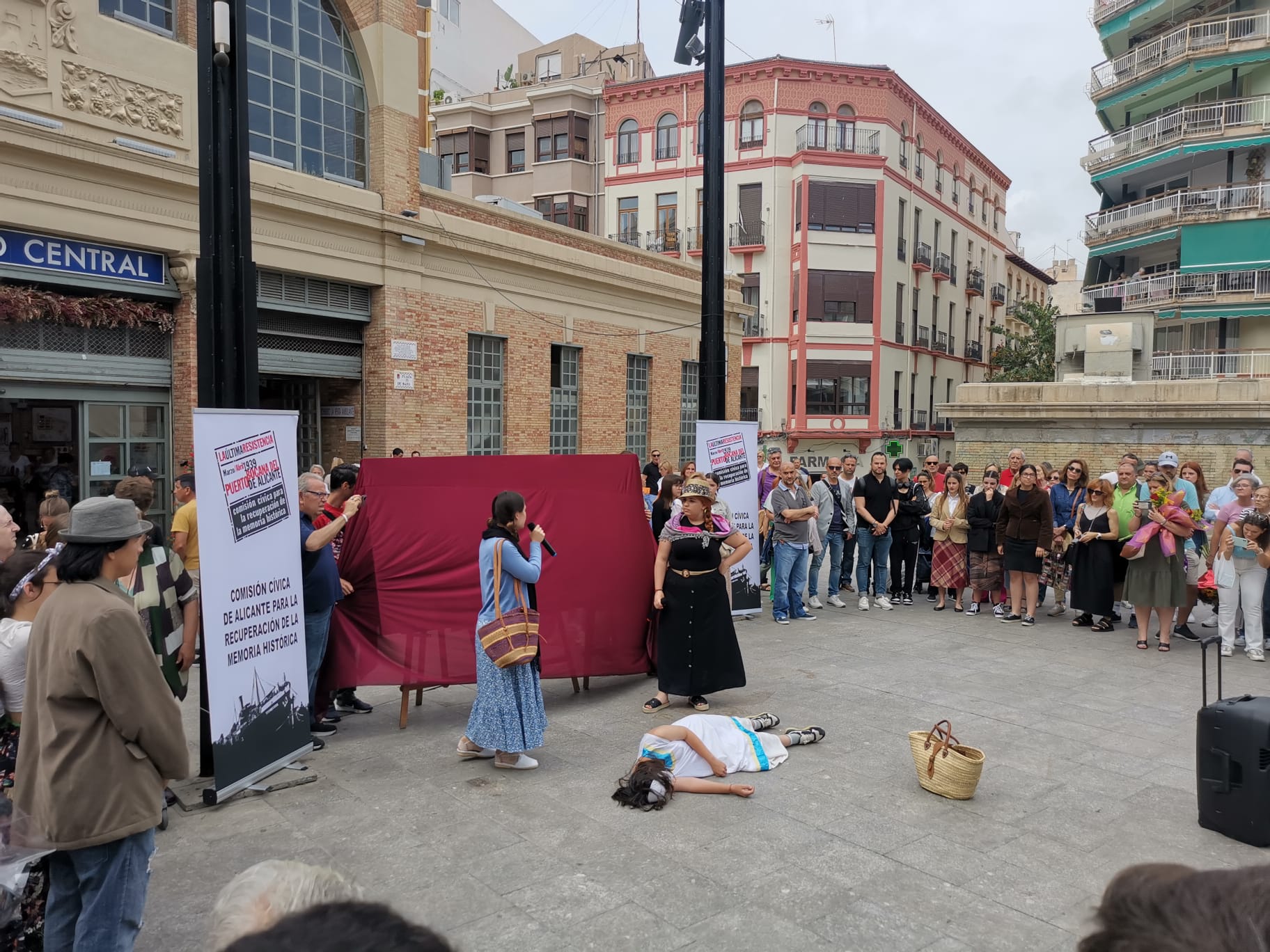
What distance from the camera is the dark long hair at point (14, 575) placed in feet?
12.6

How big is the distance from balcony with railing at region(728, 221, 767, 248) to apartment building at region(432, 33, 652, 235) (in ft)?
20.2

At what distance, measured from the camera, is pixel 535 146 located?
4166 centimetres

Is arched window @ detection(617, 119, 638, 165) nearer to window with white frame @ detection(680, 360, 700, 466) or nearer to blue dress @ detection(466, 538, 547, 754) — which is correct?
window with white frame @ detection(680, 360, 700, 466)

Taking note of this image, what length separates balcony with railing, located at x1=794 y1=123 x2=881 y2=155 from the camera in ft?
134

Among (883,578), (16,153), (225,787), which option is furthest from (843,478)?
(16,153)

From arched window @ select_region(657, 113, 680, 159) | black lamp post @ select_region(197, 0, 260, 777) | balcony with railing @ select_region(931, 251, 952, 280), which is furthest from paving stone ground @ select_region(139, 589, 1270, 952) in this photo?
balcony with railing @ select_region(931, 251, 952, 280)

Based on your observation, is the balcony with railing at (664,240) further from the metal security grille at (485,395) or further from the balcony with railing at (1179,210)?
the metal security grille at (485,395)

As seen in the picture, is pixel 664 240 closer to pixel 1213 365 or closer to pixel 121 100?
pixel 1213 365

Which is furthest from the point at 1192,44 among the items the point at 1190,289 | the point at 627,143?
the point at 627,143

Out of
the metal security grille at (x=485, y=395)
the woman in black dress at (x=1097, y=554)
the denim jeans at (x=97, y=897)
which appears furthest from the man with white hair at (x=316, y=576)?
the metal security grille at (x=485, y=395)

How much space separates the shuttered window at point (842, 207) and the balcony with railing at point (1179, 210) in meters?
9.43

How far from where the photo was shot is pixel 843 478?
12.6m

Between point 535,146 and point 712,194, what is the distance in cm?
3369

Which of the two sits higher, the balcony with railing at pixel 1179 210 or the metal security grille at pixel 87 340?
the balcony with railing at pixel 1179 210
